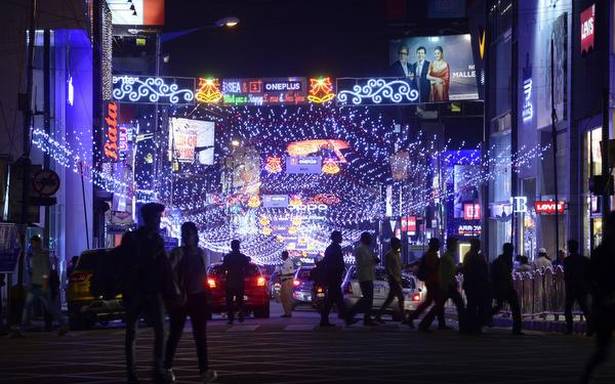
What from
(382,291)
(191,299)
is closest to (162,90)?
(382,291)

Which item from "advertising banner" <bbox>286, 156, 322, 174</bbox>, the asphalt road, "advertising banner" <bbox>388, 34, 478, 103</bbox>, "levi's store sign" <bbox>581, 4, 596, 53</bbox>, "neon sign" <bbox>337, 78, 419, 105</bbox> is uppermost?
"advertising banner" <bbox>388, 34, 478, 103</bbox>

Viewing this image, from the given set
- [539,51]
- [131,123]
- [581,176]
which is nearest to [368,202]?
[131,123]

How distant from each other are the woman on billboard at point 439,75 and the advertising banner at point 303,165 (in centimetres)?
781

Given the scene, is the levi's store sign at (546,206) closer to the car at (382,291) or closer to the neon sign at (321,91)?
the neon sign at (321,91)

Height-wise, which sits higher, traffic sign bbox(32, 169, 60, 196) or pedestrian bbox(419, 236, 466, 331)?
traffic sign bbox(32, 169, 60, 196)

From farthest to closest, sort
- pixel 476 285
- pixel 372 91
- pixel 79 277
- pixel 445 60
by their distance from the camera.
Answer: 1. pixel 445 60
2. pixel 372 91
3. pixel 79 277
4. pixel 476 285

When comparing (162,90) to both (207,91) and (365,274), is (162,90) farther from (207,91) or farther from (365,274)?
(365,274)

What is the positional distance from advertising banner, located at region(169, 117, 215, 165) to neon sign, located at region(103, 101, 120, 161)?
13163mm

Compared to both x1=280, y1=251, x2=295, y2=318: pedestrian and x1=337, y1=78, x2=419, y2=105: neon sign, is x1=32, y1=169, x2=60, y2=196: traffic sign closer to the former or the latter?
x1=280, y1=251, x2=295, y2=318: pedestrian

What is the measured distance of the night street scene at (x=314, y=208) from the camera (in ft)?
42.6

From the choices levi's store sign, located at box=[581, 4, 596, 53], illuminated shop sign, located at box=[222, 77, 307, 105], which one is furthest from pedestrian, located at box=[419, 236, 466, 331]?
levi's store sign, located at box=[581, 4, 596, 53]

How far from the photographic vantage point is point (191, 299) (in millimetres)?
12625

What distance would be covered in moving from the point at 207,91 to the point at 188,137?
92.4ft

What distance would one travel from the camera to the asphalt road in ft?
40.5
